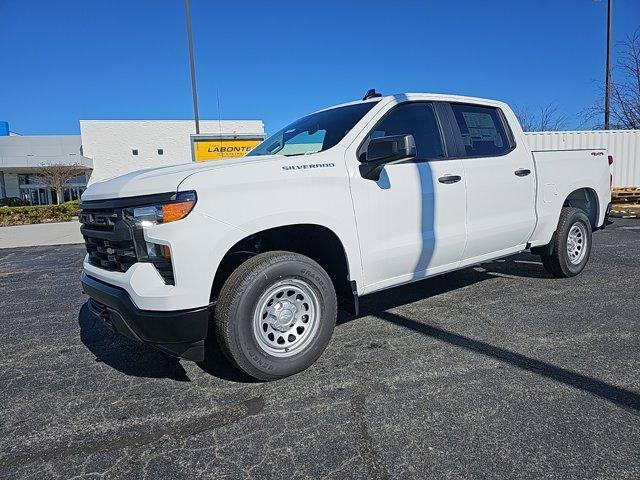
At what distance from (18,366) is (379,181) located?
3.25 m

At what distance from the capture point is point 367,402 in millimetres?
2693

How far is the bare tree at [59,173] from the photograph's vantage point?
33.8 meters

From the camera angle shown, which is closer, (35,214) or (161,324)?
(161,324)

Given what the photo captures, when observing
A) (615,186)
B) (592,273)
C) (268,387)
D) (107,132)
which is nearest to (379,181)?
(268,387)

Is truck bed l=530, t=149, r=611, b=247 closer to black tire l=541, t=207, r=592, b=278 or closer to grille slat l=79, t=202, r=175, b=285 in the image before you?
black tire l=541, t=207, r=592, b=278

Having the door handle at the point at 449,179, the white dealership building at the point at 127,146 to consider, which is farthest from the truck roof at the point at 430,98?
the white dealership building at the point at 127,146

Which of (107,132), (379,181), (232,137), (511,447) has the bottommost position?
(511,447)

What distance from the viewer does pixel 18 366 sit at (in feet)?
11.6

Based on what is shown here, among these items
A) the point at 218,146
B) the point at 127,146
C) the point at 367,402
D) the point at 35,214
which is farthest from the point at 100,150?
the point at 367,402

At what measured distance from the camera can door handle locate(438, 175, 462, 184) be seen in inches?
149

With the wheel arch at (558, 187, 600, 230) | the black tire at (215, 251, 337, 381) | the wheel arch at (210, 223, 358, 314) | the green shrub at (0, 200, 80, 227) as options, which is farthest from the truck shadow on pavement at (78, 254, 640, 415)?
the green shrub at (0, 200, 80, 227)

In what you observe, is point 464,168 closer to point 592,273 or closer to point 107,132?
point 592,273

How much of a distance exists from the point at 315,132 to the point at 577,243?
3.80 meters

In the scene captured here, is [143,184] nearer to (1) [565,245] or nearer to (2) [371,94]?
(2) [371,94]
